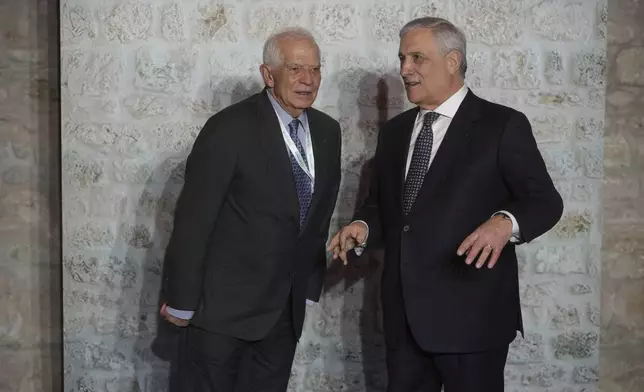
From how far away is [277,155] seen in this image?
9.59ft

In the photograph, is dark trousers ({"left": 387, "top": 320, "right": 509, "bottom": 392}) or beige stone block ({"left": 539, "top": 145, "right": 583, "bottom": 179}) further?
beige stone block ({"left": 539, "top": 145, "right": 583, "bottom": 179})

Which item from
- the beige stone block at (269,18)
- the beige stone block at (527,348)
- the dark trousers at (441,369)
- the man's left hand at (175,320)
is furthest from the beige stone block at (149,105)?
the beige stone block at (527,348)

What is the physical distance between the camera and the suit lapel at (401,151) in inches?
115

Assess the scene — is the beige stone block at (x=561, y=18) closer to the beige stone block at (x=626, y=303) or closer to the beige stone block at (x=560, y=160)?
the beige stone block at (x=560, y=160)

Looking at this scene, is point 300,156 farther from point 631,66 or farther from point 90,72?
point 631,66

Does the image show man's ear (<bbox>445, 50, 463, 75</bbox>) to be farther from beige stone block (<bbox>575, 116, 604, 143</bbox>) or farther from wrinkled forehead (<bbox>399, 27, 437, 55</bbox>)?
beige stone block (<bbox>575, 116, 604, 143</bbox>)

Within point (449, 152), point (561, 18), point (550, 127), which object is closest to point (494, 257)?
point (449, 152)

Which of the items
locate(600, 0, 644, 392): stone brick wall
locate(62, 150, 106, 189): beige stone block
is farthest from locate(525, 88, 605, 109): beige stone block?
locate(62, 150, 106, 189): beige stone block

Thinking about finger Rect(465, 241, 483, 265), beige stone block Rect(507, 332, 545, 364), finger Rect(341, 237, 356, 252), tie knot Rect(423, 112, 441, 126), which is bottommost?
beige stone block Rect(507, 332, 545, 364)

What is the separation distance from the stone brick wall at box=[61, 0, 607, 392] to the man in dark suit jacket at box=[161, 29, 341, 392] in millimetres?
787

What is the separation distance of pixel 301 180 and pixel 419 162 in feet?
1.43

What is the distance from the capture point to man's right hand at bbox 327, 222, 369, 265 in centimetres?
300

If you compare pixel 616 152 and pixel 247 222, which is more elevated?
pixel 616 152

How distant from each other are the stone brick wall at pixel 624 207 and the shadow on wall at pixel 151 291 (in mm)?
1717
